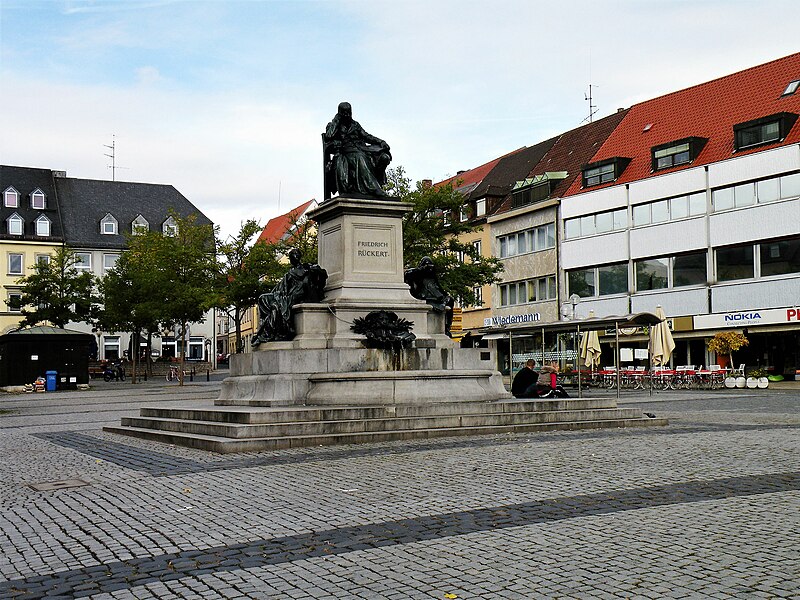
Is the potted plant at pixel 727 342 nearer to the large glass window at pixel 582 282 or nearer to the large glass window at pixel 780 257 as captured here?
the large glass window at pixel 780 257

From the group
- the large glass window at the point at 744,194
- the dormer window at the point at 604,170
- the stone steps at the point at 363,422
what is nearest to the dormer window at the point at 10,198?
the dormer window at the point at 604,170

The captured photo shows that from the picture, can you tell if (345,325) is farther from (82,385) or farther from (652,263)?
(652,263)

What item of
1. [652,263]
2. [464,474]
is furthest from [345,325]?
[652,263]

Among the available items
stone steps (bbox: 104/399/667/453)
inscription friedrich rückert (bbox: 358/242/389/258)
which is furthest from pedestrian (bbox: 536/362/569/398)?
inscription friedrich rückert (bbox: 358/242/389/258)

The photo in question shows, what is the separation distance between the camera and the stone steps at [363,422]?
13.4 m

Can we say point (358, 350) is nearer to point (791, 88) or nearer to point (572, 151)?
point (791, 88)

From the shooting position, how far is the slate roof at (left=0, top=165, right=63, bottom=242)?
271 feet

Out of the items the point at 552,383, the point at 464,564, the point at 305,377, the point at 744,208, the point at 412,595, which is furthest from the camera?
the point at 744,208

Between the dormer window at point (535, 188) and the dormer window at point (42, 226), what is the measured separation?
4398 cm

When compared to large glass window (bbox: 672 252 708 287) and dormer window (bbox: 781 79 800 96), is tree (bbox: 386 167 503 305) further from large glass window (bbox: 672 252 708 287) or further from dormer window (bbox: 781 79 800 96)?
dormer window (bbox: 781 79 800 96)

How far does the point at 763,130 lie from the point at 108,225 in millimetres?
60611

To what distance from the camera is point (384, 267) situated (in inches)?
711

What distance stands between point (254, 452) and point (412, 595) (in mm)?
7570

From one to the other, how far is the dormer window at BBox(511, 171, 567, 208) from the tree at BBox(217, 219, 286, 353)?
17645mm
